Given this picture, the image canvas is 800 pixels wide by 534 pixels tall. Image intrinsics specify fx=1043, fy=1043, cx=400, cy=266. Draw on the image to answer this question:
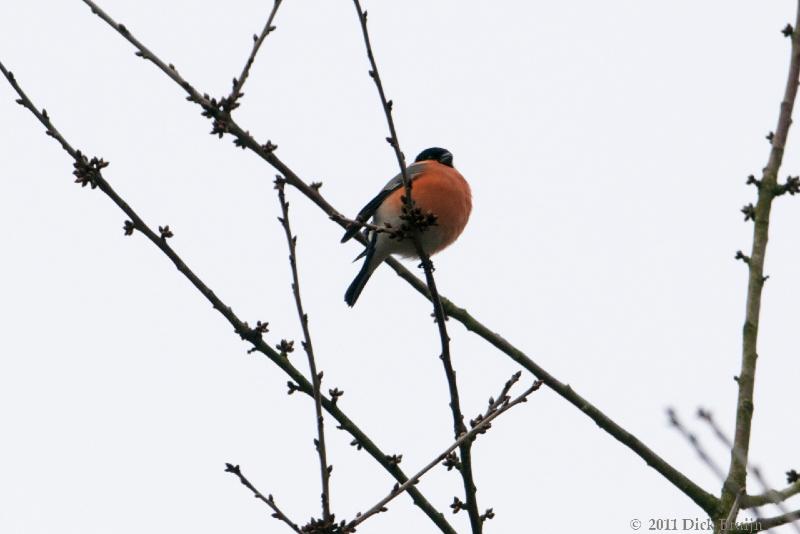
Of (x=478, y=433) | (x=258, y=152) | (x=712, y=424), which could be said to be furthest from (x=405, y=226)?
(x=712, y=424)

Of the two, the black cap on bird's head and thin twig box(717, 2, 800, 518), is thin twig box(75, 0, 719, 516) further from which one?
the black cap on bird's head

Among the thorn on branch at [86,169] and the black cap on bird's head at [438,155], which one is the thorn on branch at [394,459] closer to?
the thorn on branch at [86,169]

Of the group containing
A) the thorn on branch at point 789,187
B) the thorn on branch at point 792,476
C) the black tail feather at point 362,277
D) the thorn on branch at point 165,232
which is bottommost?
the thorn on branch at point 792,476

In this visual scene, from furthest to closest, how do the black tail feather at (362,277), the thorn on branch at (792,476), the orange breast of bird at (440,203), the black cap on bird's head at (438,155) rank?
the black cap on bird's head at (438,155) → the orange breast of bird at (440,203) → the black tail feather at (362,277) → the thorn on branch at (792,476)

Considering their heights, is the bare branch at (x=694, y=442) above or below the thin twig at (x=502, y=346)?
below

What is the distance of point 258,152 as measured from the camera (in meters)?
3.86

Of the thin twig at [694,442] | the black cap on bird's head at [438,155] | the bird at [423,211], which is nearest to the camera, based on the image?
the thin twig at [694,442]

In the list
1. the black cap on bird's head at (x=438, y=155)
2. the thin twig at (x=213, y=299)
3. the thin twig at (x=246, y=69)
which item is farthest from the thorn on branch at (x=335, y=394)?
the black cap on bird's head at (x=438, y=155)

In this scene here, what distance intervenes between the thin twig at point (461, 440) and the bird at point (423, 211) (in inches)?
99.6

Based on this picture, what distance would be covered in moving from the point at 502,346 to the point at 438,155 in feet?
12.5

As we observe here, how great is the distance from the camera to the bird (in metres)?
6.42

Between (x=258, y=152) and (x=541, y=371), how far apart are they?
4.99ft

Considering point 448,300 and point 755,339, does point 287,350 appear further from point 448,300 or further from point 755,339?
point 755,339

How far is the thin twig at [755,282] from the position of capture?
12.5 feet
